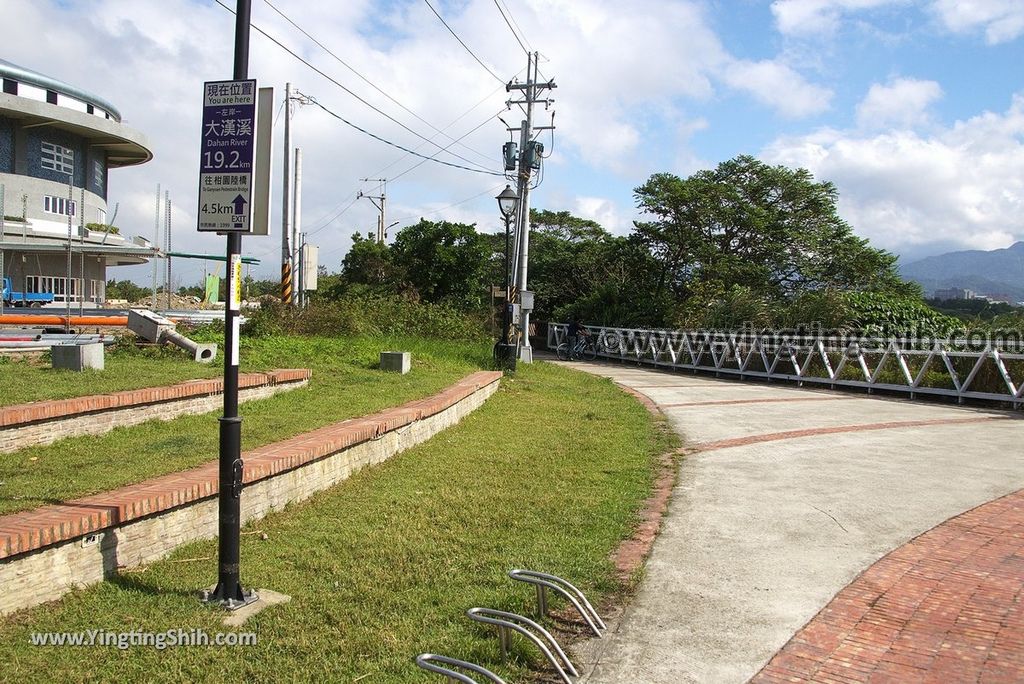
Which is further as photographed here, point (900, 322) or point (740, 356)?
point (740, 356)

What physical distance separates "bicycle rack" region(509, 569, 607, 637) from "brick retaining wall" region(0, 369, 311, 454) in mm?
4247

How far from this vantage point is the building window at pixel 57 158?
134ft

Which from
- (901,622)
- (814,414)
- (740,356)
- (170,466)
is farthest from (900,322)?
(170,466)

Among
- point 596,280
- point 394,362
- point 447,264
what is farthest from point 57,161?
point 394,362

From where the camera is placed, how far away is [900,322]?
1878 cm

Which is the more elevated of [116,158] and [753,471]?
[116,158]

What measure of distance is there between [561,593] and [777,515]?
9.31 feet

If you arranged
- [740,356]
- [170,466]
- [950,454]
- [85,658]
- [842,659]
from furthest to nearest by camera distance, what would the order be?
1. [740,356]
2. [950,454]
3. [170,466]
4. [842,659]
5. [85,658]

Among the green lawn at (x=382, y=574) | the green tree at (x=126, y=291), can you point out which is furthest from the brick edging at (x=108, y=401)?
the green tree at (x=126, y=291)

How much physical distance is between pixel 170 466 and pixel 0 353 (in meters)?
Answer: 5.71

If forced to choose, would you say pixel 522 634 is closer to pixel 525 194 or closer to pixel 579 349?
pixel 525 194

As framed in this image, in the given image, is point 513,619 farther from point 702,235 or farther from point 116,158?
point 116,158

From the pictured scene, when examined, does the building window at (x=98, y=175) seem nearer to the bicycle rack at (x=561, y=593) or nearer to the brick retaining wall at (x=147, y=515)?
the brick retaining wall at (x=147, y=515)

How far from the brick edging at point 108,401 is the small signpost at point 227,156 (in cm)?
307
